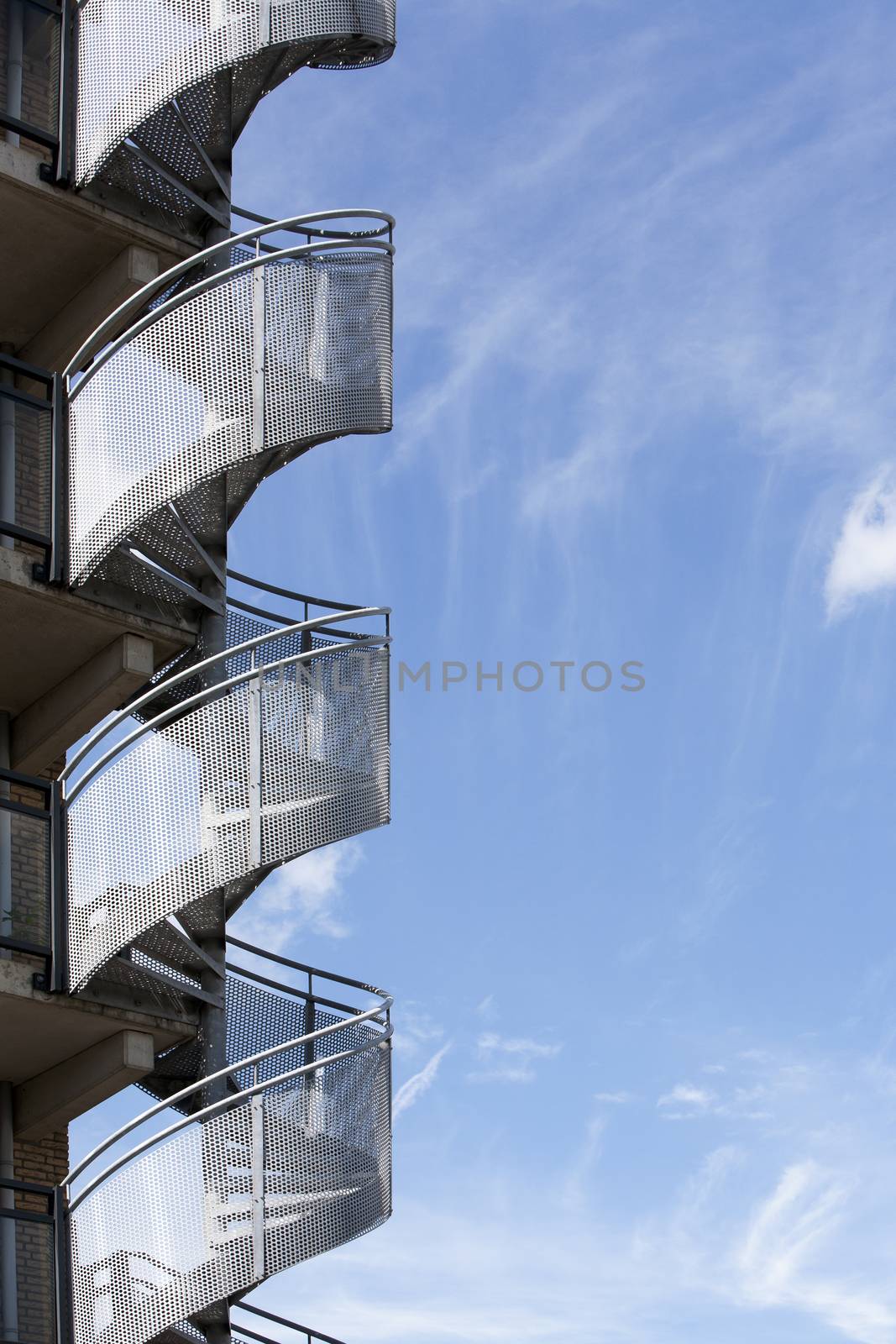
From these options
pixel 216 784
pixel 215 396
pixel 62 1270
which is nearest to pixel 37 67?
pixel 215 396

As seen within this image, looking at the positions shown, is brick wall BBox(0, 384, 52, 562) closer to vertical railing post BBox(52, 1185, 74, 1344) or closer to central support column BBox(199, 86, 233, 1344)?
central support column BBox(199, 86, 233, 1344)

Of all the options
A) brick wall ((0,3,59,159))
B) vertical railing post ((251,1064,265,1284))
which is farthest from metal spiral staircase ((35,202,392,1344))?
brick wall ((0,3,59,159))

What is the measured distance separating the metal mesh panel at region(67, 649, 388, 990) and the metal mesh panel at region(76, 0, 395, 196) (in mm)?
4585

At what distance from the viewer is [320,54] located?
1738 centimetres

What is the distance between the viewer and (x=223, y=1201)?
1388 centimetres

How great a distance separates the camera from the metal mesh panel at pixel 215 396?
15.2 meters

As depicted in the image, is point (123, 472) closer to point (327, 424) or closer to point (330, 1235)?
point (327, 424)

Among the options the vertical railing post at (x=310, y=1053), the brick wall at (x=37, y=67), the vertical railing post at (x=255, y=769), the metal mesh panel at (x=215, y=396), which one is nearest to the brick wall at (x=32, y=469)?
the metal mesh panel at (x=215, y=396)

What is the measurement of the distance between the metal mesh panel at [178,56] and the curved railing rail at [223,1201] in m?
6.97

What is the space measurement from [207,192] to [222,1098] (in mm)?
7218

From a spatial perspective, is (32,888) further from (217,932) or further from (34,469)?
(34,469)

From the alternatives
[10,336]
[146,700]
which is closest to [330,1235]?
[146,700]

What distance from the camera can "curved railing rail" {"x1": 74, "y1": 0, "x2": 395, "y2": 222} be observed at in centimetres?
1650

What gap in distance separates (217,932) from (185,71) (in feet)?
21.0
